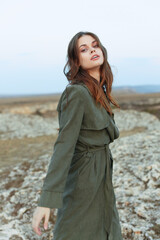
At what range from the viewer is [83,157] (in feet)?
6.65

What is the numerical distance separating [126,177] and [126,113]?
19.6m

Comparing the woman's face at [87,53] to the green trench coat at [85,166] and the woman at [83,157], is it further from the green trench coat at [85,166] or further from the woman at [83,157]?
the green trench coat at [85,166]

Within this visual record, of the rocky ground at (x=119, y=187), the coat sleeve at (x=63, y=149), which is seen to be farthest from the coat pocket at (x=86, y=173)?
the rocky ground at (x=119, y=187)

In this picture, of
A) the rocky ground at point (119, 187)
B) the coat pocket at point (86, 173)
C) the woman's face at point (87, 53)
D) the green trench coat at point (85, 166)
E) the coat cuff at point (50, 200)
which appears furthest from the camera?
the rocky ground at point (119, 187)

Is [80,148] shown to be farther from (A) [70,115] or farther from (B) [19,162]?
(B) [19,162]

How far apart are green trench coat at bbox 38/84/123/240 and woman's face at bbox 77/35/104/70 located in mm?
292

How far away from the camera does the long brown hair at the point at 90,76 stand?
2062mm

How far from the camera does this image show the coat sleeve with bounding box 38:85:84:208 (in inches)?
68.6

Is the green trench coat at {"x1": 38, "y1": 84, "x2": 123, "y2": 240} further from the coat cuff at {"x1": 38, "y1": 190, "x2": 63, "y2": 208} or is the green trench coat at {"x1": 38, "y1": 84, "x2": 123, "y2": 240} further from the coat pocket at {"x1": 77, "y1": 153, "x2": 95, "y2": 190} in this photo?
the coat cuff at {"x1": 38, "y1": 190, "x2": 63, "y2": 208}

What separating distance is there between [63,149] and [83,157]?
0.92 ft

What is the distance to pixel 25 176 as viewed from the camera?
7512 mm

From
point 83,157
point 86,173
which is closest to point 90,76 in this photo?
point 83,157

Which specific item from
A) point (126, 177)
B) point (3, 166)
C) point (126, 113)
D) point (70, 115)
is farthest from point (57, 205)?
point (126, 113)

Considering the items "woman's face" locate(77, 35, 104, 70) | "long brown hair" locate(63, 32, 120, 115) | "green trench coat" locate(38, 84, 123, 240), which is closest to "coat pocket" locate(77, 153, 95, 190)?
"green trench coat" locate(38, 84, 123, 240)
